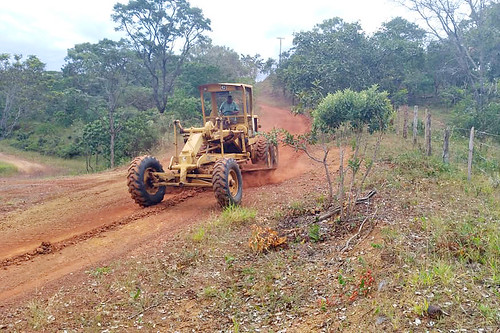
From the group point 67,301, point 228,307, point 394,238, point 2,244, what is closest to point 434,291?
point 394,238

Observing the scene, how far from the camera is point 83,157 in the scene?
25.5 m

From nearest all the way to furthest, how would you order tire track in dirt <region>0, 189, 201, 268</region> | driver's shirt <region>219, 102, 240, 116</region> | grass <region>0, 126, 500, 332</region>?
grass <region>0, 126, 500, 332</region>, tire track in dirt <region>0, 189, 201, 268</region>, driver's shirt <region>219, 102, 240, 116</region>

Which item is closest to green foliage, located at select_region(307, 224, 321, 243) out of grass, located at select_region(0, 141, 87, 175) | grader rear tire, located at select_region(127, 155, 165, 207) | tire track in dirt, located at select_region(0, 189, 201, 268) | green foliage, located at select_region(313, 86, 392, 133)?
green foliage, located at select_region(313, 86, 392, 133)

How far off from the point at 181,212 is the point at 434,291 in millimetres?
5533

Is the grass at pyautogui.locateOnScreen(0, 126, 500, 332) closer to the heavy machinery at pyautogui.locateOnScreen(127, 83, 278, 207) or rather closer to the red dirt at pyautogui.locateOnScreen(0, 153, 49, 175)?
the heavy machinery at pyautogui.locateOnScreen(127, 83, 278, 207)

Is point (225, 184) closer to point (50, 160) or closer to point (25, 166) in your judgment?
point (25, 166)

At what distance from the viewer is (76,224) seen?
8.02m

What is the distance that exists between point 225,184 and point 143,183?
1.87 metres

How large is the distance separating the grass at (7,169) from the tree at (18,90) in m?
7.27

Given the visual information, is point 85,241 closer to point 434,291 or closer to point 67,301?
point 67,301

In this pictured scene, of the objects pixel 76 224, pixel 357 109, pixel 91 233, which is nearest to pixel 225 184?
pixel 91 233

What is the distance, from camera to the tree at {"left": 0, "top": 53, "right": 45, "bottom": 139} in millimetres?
26031

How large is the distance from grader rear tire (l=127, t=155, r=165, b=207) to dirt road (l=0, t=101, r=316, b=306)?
0.21m

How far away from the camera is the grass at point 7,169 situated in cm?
1981
